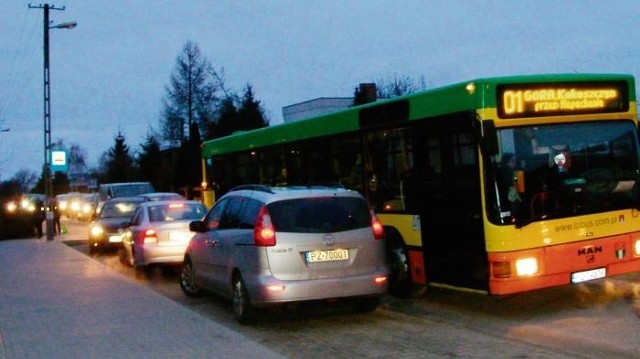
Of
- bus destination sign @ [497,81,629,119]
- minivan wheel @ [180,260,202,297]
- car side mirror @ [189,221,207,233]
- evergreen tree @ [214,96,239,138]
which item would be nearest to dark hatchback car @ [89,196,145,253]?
minivan wheel @ [180,260,202,297]

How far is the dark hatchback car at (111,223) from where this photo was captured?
876 inches

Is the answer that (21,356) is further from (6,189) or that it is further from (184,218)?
(6,189)

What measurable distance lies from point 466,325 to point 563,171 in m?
2.14

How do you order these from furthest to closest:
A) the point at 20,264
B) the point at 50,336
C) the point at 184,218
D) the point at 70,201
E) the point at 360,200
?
the point at 70,201
the point at 20,264
the point at 184,218
the point at 360,200
the point at 50,336

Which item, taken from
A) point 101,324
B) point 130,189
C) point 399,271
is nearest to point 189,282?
point 101,324

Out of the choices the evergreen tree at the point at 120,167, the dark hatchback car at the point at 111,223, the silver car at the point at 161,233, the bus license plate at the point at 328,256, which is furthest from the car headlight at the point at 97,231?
the evergreen tree at the point at 120,167

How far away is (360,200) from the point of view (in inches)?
401

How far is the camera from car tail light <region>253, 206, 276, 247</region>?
948 cm

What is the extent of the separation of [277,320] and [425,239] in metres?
2.18

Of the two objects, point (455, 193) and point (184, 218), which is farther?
point (184, 218)

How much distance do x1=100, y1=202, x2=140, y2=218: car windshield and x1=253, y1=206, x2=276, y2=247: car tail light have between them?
13.9 m

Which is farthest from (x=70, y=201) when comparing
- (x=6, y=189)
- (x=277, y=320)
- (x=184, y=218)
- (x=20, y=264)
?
(x=277, y=320)

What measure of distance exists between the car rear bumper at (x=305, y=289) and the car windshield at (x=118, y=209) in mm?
13935

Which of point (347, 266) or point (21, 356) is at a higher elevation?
point (347, 266)
